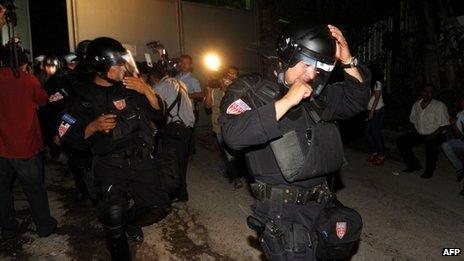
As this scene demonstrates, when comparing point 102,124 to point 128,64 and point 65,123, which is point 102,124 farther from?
point 128,64

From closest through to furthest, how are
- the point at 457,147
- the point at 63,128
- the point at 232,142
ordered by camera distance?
the point at 232,142 → the point at 63,128 → the point at 457,147

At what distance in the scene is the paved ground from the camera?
14.1 feet

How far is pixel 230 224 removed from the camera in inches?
197

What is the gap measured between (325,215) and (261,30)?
1000 cm

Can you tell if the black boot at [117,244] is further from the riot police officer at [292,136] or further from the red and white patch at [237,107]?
the red and white patch at [237,107]

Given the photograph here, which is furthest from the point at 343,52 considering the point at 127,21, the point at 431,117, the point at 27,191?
the point at 127,21

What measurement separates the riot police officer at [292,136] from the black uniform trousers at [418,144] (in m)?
4.80

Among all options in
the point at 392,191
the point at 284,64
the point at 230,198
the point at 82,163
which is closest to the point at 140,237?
the point at 82,163

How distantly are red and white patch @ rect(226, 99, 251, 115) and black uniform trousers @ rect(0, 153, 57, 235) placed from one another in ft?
9.53

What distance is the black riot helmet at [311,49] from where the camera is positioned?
246 centimetres

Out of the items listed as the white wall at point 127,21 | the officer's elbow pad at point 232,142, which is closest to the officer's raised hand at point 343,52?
the officer's elbow pad at point 232,142

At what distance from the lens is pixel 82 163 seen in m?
4.56

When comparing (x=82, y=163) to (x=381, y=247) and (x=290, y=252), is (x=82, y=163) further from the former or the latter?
(x=381, y=247)

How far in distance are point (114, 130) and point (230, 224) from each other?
2.06 meters
